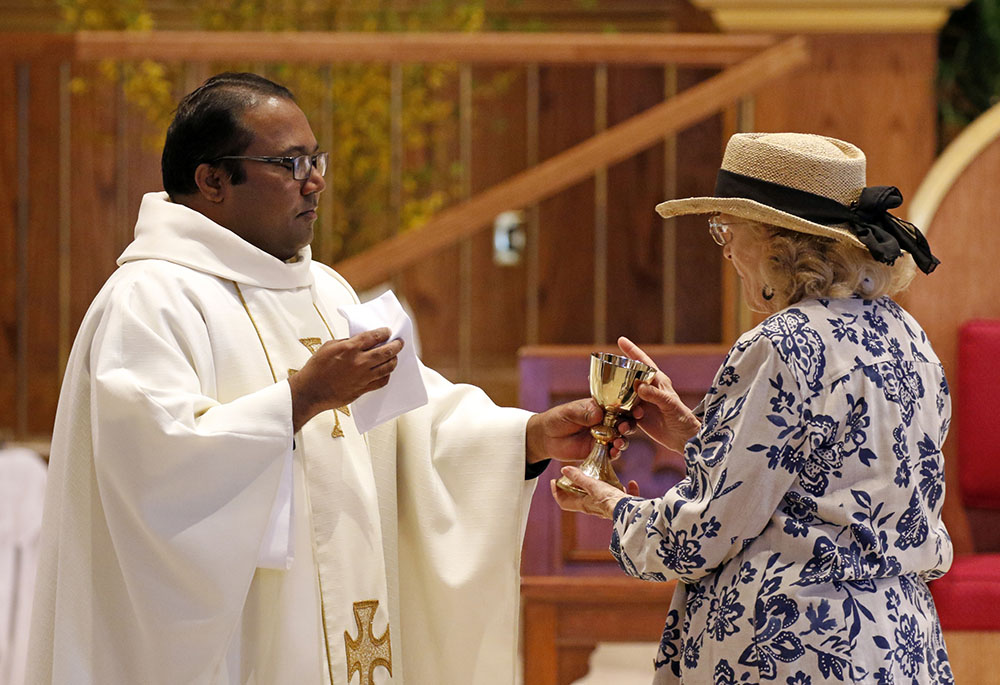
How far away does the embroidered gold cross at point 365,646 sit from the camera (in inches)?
89.7

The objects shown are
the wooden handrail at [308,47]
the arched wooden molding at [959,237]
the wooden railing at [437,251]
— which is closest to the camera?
the arched wooden molding at [959,237]

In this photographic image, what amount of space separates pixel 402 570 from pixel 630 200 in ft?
13.1

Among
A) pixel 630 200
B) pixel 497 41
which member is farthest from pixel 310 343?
pixel 630 200

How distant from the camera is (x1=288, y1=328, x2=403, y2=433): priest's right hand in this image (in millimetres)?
2029

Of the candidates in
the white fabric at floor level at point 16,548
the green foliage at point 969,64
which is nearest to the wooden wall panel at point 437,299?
the green foliage at point 969,64

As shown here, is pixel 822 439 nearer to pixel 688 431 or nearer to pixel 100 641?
pixel 688 431

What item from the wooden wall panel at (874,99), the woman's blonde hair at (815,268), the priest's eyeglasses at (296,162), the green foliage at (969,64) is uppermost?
the green foliage at (969,64)

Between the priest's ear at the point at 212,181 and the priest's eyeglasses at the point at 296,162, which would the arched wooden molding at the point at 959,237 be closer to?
the priest's eyeglasses at the point at 296,162

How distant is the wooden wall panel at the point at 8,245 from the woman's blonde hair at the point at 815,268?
16.4ft

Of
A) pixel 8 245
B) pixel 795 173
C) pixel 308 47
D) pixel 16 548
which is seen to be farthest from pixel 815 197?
pixel 8 245

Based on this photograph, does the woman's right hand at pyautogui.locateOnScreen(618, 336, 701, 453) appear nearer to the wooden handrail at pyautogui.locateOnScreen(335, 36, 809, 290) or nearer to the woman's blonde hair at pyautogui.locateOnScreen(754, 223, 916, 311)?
the woman's blonde hair at pyautogui.locateOnScreen(754, 223, 916, 311)

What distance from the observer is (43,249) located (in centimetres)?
627

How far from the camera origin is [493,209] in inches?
156

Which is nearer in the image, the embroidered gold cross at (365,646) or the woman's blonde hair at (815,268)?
the woman's blonde hair at (815,268)
